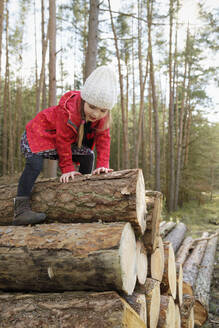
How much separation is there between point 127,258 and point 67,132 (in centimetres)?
125

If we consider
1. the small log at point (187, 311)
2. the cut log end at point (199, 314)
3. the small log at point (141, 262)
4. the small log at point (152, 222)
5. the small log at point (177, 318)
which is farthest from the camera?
the cut log end at point (199, 314)

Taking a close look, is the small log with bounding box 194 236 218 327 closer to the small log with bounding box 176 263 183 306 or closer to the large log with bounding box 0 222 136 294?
the small log with bounding box 176 263 183 306

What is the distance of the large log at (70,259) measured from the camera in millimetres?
1441

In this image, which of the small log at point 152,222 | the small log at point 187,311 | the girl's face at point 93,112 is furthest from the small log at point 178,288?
the girl's face at point 93,112

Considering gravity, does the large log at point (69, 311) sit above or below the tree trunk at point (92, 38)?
below

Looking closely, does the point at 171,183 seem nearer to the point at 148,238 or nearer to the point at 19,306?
the point at 148,238

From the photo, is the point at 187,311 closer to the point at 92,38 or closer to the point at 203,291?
the point at 203,291

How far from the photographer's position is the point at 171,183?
10273 millimetres

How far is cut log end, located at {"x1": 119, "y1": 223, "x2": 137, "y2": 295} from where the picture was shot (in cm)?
146

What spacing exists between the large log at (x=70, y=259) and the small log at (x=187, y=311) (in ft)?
4.61

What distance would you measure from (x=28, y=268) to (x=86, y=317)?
493 millimetres

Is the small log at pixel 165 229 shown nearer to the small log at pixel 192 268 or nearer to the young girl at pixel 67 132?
the small log at pixel 192 268

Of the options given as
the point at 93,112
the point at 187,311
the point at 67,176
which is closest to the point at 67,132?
the point at 93,112

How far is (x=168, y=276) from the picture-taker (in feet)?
8.01
